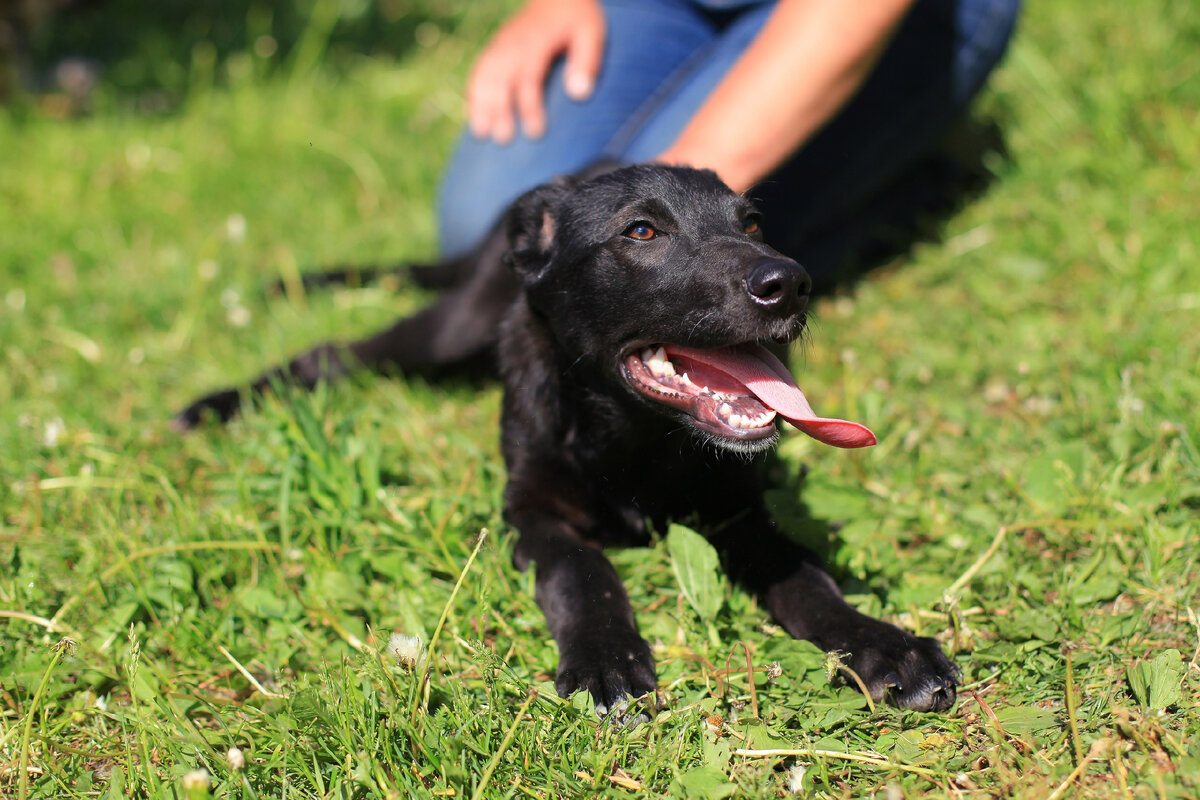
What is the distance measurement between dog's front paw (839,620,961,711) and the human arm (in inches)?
55.2

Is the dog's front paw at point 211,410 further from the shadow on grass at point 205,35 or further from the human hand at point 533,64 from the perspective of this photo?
the shadow on grass at point 205,35

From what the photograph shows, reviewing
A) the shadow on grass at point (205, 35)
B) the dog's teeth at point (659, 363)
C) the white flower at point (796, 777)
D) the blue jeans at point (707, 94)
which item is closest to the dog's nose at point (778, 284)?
the dog's teeth at point (659, 363)

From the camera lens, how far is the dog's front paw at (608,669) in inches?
62.9

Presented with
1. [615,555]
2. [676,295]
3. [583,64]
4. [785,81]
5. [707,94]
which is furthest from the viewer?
[583,64]

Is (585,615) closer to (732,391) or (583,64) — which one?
(732,391)

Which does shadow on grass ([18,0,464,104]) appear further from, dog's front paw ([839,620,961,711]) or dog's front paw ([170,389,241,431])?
dog's front paw ([839,620,961,711])

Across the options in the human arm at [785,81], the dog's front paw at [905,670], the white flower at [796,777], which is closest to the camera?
the white flower at [796,777]

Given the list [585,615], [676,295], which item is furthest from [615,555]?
[676,295]

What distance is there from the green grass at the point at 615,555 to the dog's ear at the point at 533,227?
54 centimetres

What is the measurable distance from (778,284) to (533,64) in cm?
230

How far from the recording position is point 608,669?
5.36ft

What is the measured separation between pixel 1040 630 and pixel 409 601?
47.4 inches

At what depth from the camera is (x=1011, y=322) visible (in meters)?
3.02

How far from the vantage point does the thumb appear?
3.55 m
